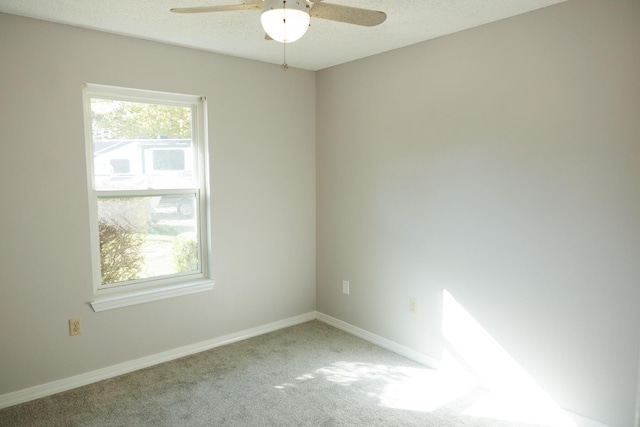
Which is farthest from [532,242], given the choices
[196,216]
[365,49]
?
[196,216]

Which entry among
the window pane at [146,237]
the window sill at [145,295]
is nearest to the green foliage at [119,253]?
the window pane at [146,237]

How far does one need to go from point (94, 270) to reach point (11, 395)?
0.88 m

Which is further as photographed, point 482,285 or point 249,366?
point 249,366

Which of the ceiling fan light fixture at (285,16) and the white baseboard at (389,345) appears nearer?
the ceiling fan light fixture at (285,16)

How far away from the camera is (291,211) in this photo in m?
4.07

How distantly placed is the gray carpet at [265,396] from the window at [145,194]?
1.98 feet

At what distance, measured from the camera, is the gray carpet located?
2568 mm

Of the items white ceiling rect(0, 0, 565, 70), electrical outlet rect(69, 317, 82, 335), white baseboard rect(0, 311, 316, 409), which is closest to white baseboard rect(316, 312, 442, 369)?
white baseboard rect(0, 311, 316, 409)

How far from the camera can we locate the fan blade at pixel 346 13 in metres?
1.83

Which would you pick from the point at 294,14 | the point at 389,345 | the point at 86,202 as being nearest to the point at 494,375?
the point at 389,345

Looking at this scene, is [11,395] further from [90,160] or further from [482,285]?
[482,285]

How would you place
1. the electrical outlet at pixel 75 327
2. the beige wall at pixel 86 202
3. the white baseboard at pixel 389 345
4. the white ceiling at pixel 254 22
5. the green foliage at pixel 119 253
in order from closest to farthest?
1. the white ceiling at pixel 254 22
2. the white baseboard at pixel 389 345
3. the beige wall at pixel 86 202
4. the electrical outlet at pixel 75 327
5. the green foliage at pixel 119 253

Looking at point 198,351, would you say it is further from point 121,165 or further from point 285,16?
point 285,16

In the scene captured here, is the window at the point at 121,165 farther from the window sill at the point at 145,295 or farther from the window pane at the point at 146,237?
the window sill at the point at 145,295
